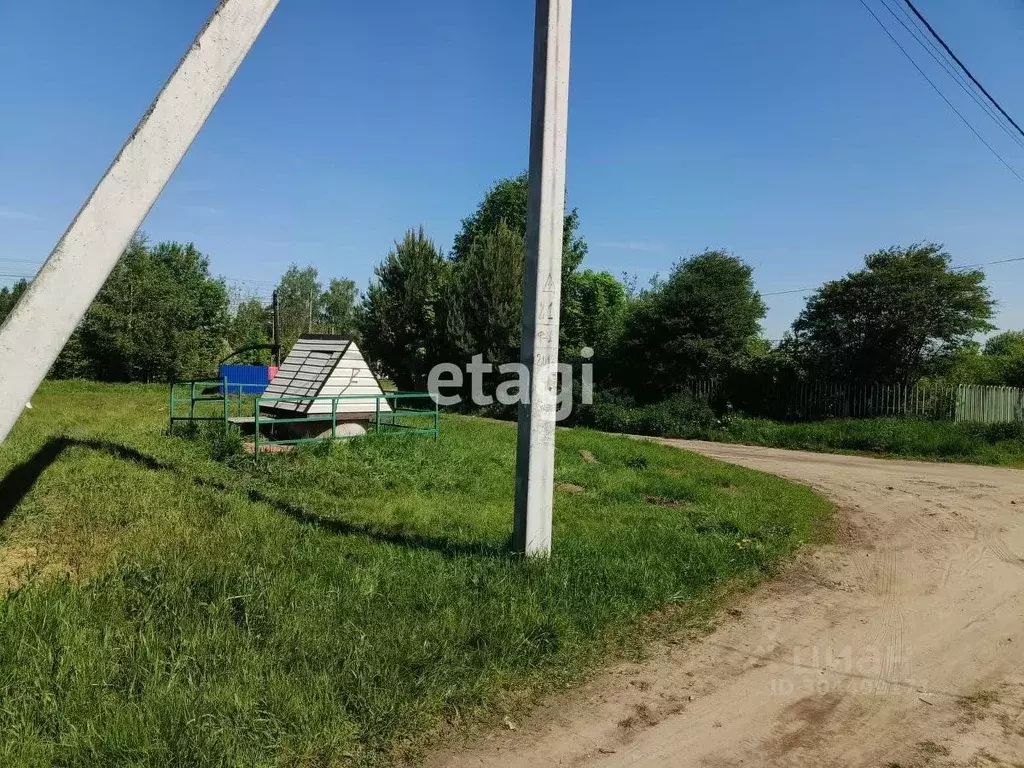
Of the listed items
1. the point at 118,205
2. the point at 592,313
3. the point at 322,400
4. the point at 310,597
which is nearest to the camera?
the point at 118,205

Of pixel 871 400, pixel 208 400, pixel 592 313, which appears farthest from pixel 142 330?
pixel 871 400

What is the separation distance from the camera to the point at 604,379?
25.7 meters

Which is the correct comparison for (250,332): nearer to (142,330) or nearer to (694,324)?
(142,330)

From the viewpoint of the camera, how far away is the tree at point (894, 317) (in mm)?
18375

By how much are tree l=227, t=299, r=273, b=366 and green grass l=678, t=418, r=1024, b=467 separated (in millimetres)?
28519

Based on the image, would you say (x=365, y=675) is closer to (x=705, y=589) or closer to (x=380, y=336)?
(x=705, y=589)

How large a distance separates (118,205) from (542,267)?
301 cm

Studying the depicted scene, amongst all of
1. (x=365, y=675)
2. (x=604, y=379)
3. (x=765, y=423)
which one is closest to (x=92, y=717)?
(x=365, y=675)

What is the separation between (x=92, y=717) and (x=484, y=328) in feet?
85.4

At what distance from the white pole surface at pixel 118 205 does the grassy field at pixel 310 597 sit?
143 centimetres

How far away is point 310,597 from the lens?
4.64m

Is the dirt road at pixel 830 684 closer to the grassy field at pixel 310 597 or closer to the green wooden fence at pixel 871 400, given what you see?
the grassy field at pixel 310 597

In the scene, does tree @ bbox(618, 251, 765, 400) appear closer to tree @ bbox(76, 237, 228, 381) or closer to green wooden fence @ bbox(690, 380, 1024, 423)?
green wooden fence @ bbox(690, 380, 1024, 423)

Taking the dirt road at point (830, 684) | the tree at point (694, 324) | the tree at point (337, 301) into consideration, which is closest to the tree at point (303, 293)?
the tree at point (337, 301)
